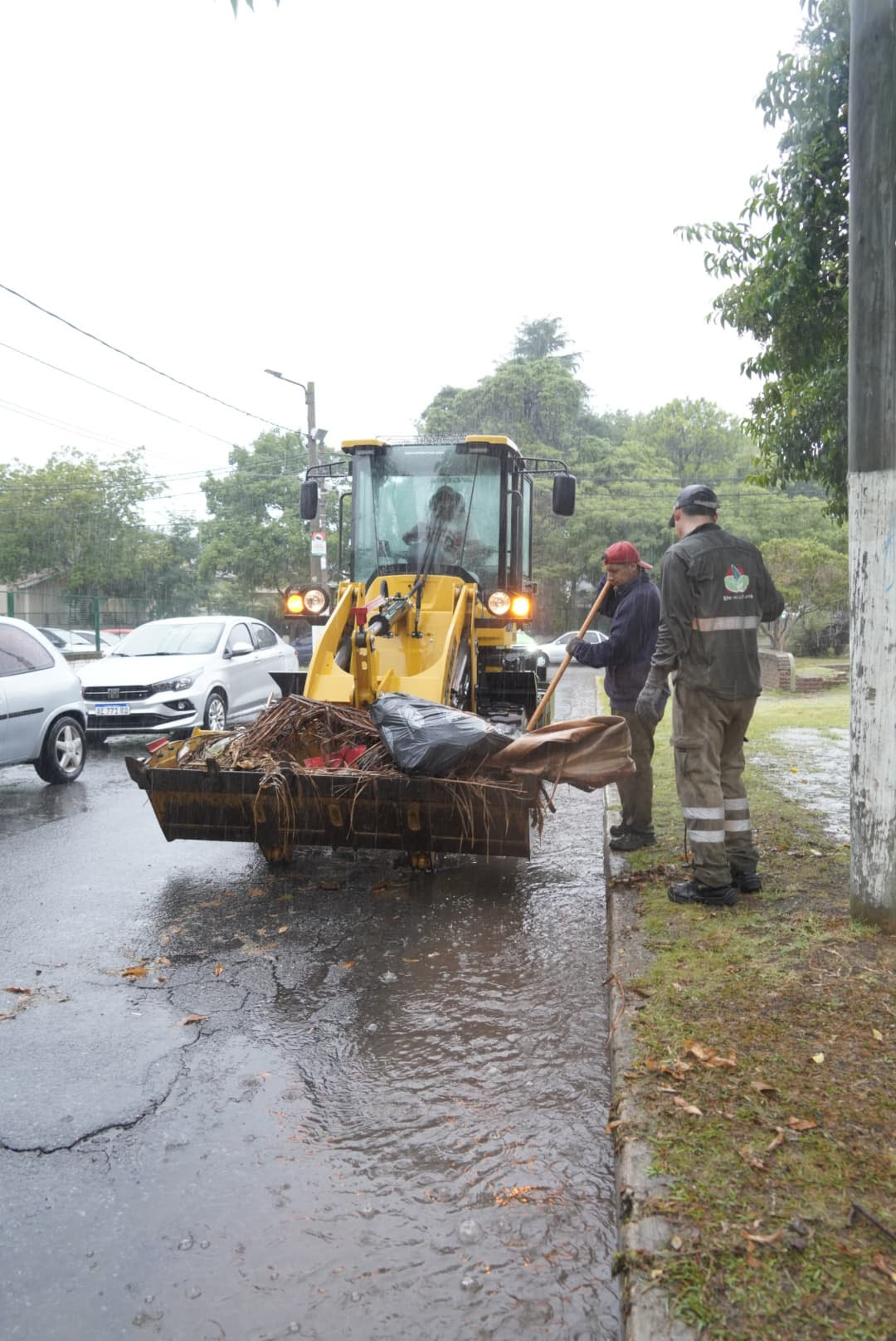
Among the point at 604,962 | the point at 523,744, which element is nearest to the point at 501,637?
the point at 523,744

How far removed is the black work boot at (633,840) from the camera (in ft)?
21.2

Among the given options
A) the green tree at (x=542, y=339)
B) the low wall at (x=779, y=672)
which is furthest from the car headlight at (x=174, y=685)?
the green tree at (x=542, y=339)

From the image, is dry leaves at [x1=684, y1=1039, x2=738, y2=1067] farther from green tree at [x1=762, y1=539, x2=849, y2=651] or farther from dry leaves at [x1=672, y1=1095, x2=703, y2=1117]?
green tree at [x1=762, y1=539, x2=849, y2=651]

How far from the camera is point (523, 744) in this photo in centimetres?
536

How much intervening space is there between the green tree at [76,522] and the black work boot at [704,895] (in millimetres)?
36596

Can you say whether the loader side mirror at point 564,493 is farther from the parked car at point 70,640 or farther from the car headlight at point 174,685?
the parked car at point 70,640

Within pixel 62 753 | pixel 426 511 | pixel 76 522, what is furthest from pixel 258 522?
pixel 426 511

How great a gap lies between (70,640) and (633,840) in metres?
24.1

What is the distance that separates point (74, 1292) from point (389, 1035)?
164 centimetres

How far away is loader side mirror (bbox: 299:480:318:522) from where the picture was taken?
30.1ft

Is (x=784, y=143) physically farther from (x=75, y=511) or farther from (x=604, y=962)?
(x=75, y=511)

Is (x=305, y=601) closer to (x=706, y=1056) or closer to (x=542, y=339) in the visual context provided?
(x=706, y=1056)

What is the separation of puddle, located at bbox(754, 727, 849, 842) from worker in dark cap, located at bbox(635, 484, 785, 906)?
1675 millimetres

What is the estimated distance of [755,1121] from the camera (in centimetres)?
303
